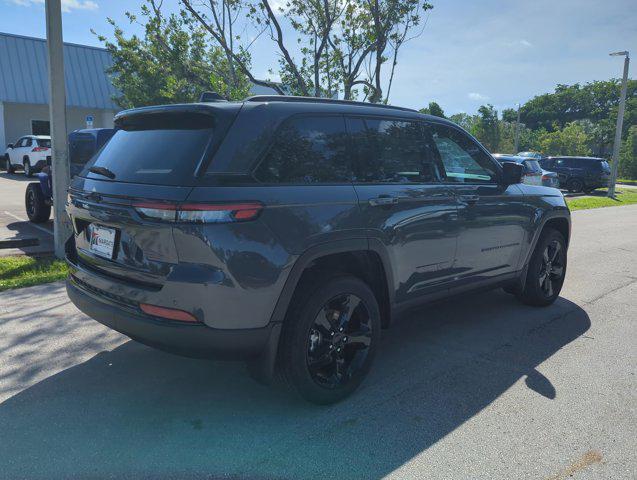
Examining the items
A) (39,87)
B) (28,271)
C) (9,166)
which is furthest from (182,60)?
(39,87)

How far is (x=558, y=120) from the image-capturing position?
10381 centimetres

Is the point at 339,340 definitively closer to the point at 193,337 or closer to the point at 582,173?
the point at 193,337

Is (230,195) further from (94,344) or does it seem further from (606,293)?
(606,293)

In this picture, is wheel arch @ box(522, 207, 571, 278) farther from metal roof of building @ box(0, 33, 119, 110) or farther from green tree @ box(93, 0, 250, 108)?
metal roof of building @ box(0, 33, 119, 110)

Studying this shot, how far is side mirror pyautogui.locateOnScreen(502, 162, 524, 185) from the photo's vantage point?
14.8 feet

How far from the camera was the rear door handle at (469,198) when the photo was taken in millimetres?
4023

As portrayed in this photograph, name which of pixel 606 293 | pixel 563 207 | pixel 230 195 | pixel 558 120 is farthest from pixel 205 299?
pixel 558 120

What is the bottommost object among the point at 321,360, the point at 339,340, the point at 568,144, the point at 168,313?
the point at 321,360

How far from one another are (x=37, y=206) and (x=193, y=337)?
25.9 ft

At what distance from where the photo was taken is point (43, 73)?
26922mm

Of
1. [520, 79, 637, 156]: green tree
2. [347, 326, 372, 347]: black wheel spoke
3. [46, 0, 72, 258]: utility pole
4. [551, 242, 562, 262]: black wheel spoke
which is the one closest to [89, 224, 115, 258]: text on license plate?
[347, 326, 372, 347]: black wheel spoke

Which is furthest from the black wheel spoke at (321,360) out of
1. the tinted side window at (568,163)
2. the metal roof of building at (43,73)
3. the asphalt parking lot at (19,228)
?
the metal roof of building at (43,73)

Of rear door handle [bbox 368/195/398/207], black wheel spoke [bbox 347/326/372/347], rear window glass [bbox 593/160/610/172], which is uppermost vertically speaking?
rear door handle [bbox 368/195/398/207]

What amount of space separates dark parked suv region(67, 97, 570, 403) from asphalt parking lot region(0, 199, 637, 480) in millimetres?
362
